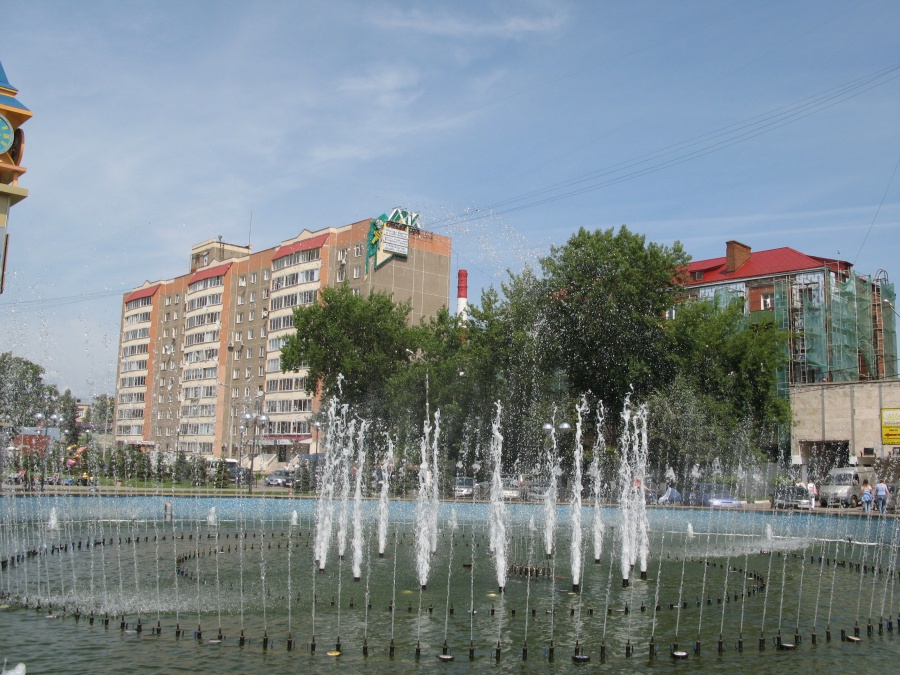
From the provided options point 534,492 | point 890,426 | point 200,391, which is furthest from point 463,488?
point 200,391

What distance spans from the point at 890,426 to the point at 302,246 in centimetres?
4738

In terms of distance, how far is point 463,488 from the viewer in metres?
43.5

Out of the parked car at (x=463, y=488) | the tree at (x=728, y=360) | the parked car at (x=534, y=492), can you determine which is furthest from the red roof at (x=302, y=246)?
the tree at (x=728, y=360)

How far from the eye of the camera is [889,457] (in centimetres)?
4303

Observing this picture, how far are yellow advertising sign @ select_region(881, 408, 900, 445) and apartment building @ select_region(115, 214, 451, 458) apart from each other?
112 feet

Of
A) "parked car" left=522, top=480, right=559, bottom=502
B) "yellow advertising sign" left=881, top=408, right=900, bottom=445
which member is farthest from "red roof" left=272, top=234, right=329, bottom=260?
"yellow advertising sign" left=881, top=408, right=900, bottom=445

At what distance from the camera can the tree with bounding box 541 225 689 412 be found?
40.4 meters

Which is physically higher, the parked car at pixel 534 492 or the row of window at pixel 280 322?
the row of window at pixel 280 322

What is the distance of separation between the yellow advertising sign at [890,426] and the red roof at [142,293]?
74.8 meters

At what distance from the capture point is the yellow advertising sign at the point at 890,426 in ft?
132

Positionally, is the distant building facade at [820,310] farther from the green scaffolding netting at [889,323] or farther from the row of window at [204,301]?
the row of window at [204,301]

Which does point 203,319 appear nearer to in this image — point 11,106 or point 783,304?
point 783,304

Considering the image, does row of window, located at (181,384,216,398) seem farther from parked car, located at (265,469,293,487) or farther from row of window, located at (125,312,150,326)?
parked car, located at (265,469,293,487)

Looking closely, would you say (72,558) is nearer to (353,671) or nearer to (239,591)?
(239,591)
